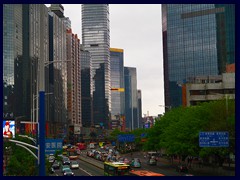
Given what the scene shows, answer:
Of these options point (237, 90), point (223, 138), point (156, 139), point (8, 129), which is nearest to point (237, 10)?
point (237, 90)

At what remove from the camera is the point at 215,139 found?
47.3 meters

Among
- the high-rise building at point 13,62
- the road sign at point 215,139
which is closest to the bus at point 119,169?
the road sign at point 215,139

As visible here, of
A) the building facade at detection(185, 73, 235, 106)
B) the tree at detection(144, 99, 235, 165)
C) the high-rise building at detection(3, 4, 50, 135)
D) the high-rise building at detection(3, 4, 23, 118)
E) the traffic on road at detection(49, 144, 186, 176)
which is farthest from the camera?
the high-rise building at detection(3, 4, 50, 135)

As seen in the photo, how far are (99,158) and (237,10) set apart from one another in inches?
2748

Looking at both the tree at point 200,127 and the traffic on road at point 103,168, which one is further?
the tree at point 200,127

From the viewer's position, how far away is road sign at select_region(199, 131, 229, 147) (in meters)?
46.9

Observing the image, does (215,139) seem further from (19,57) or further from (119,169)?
(19,57)

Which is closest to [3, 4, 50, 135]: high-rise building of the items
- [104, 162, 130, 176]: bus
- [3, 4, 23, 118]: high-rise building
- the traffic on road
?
[3, 4, 23, 118]: high-rise building

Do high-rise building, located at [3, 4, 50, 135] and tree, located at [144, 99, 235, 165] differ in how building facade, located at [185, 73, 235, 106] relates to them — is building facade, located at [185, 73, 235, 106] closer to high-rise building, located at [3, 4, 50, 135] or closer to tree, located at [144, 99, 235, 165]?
tree, located at [144, 99, 235, 165]

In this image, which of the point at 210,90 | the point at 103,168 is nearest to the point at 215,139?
the point at 103,168

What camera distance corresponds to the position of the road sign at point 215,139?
46.9 metres

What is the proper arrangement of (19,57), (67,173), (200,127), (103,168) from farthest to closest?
1. (19,57)
2. (103,168)
3. (200,127)
4. (67,173)

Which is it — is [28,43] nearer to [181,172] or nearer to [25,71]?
[25,71]

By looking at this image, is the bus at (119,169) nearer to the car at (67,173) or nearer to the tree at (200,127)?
the car at (67,173)
